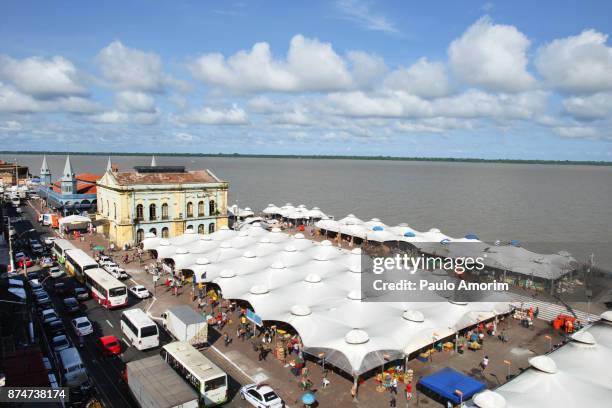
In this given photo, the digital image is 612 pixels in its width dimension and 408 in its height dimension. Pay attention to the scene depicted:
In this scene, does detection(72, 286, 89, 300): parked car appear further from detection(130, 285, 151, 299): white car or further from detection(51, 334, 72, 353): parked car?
detection(51, 334, 72, 353): parked car

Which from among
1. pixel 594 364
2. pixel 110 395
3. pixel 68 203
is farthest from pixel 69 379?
pixel 68 203

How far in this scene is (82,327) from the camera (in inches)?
1067

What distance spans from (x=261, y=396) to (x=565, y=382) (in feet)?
44.7

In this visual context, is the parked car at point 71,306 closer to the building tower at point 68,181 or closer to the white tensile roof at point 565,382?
the white tensile roof at point 565,382

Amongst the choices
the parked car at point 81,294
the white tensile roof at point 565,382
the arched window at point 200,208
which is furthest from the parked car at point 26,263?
the white tensile roof at point 565,382

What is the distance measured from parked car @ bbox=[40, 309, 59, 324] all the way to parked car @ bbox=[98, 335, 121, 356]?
5496mm

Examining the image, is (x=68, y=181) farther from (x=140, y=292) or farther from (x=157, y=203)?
(x=140, y=292)

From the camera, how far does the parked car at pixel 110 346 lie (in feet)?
81.0

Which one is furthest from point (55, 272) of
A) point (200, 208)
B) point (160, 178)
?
point (200, 208)

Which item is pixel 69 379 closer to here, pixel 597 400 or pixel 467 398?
pixel 467 398

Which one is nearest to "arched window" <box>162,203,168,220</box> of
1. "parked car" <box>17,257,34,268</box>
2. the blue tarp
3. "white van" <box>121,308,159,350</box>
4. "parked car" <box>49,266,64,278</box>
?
"parked car" <box>17,257,34,268</box>

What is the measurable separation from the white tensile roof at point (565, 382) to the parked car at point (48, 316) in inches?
1018

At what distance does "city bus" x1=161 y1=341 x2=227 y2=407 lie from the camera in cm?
1961

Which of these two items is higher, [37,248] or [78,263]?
[78,263]
